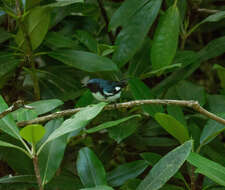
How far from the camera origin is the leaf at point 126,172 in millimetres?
1294

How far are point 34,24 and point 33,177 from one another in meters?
0.56

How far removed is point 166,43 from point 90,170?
58 cm

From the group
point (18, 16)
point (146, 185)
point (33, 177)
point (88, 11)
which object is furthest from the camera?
point (88, 11)

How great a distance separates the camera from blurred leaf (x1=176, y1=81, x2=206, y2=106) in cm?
153

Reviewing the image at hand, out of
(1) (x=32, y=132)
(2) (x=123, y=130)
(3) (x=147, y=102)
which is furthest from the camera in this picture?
(2) (x=123, y=130)

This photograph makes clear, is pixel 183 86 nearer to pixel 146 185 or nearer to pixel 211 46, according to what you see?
pixel 211 46

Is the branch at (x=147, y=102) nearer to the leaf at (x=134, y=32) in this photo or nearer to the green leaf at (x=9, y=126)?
the green leaf at (x=9, y=126)

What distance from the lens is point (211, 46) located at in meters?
1.64

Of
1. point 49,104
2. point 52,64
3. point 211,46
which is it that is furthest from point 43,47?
point 211,46

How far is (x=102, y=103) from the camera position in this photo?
1036mm

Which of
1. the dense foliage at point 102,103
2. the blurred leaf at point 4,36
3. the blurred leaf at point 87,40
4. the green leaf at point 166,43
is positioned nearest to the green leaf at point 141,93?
the dense foliage at point 102,103

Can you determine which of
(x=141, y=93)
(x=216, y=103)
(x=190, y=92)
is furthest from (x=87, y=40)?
(x=216, y=103)

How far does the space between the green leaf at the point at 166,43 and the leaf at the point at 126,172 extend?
0.40 meters

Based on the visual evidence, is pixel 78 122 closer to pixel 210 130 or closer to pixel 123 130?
pixel 123 130
